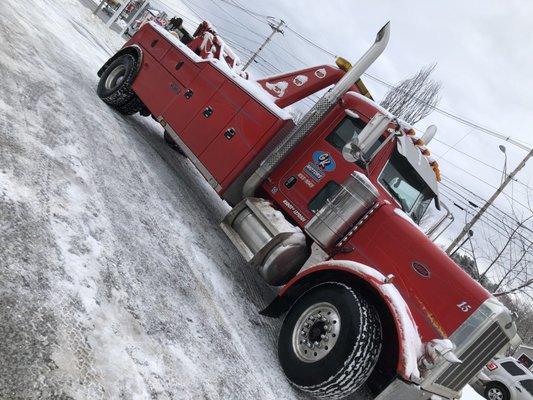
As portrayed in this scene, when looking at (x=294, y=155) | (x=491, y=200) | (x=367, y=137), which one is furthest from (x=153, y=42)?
(x=491, y=200)

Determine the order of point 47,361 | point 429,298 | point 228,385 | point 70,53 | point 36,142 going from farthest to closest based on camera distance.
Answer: point 70,53 → point 36,142 → point 429,298 → point 228,385 → point 47,361

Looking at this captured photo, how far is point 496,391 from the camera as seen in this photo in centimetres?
1280

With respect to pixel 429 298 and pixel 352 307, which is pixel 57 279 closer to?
pixel 352 307

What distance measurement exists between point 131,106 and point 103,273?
5397 mm

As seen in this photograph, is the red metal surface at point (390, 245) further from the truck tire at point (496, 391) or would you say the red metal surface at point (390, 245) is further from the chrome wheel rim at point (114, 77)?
the truck tire at point (496, 391)

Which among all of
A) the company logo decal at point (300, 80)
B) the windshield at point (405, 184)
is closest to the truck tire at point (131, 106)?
the company logo decal at point (300, 80)

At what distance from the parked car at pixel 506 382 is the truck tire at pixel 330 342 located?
10.9 metres

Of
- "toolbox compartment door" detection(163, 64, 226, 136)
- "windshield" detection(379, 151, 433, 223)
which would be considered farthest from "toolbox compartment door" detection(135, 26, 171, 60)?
"windshield" detection(379, 151, 433, 223)

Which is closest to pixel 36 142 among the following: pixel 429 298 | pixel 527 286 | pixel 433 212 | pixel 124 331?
pixel 124 331

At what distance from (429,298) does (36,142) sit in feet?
12.8

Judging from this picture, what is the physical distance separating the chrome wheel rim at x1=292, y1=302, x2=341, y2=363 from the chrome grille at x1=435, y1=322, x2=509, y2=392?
971 millimetres

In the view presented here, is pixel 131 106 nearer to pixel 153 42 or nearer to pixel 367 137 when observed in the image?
pixel 153 42

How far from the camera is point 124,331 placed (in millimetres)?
2992

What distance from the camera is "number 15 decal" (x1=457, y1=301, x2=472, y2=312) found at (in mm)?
3930
